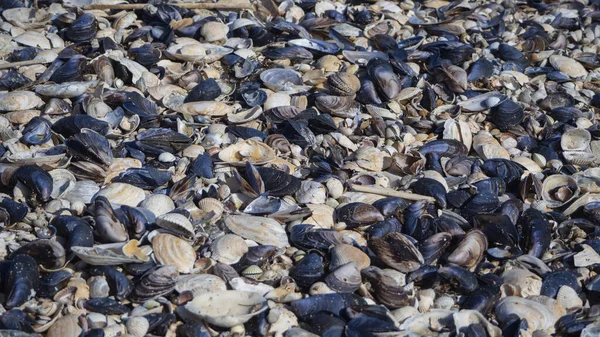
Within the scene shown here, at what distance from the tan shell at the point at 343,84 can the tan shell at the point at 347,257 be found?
147 centimetres

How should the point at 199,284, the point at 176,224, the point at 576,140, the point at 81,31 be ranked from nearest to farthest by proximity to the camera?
the point at 199,284, the point at 176,224, the point at 576,140, the point at 81,31

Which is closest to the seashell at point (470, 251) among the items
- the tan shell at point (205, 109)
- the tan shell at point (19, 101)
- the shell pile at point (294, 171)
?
the shell pile at point (294, 171)

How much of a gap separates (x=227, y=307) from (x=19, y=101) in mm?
2056

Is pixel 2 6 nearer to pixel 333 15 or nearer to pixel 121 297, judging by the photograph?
pixel 333 15

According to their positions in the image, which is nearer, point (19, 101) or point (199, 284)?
point (199, 284)

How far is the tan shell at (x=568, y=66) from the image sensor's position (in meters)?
5.42

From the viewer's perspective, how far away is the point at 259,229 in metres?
3.61

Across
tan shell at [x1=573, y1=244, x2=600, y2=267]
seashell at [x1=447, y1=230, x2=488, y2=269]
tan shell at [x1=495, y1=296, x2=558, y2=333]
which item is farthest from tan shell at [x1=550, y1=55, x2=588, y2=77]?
tan shell at [x1=495, y1=296, x2=558, y2=333]

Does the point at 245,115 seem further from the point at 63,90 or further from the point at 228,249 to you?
the point at 228,249

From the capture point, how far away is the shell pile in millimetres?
3180

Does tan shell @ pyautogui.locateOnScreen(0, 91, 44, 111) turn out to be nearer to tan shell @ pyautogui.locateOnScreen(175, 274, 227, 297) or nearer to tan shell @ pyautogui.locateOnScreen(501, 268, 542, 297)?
tan shell @ pyautogui.locateOnScreen(175, 274, 227, 297)

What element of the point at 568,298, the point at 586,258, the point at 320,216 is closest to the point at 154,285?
the point at 320,216

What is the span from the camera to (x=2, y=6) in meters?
5.38

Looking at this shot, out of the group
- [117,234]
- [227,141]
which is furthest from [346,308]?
[227,141]
